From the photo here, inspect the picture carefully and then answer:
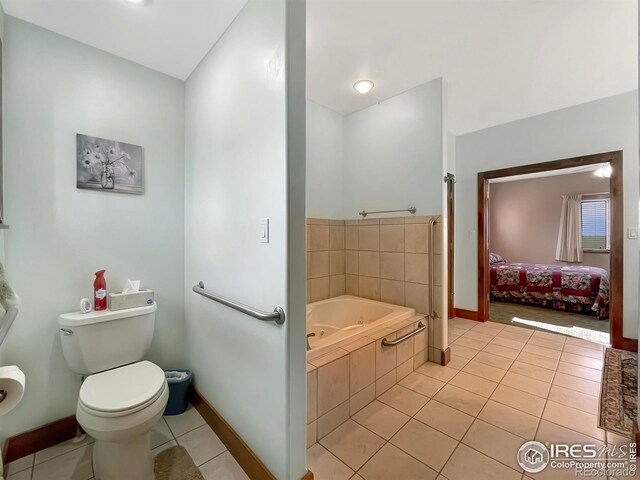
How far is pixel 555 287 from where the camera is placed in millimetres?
3930

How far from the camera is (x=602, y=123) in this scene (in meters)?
2.57

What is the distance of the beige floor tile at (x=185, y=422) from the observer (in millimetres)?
1537

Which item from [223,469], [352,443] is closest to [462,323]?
[352,443]

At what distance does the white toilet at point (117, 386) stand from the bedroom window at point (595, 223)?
24.6ft

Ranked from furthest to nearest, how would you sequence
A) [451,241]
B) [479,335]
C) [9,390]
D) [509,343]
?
1. [451,241]
2. [479,335]
3. [509,343]
4. [9,390]

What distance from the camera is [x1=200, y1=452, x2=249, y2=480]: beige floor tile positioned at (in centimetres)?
123

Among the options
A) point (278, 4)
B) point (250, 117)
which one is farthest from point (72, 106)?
point (278, 4)

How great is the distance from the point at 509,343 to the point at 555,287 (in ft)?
6.70

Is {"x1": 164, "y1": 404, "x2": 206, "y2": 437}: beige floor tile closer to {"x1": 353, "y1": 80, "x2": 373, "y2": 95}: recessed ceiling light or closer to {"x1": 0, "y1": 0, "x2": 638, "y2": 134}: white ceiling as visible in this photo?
{"x1": 0, "y1": 0, "x2": 638, "y2": 134}: white ceiling

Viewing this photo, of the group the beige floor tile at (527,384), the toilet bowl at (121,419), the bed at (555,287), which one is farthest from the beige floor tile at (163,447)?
the bed at (555,287)

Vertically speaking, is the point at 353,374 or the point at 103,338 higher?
the point at 103,338

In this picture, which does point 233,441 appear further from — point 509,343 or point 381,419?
point 509,343

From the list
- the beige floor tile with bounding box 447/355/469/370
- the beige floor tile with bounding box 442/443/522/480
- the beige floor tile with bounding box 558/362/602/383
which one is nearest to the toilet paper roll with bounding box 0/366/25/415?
the beige floor tile with bounding box 442/443/522/480

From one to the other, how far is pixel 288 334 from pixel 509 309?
4289 mm
